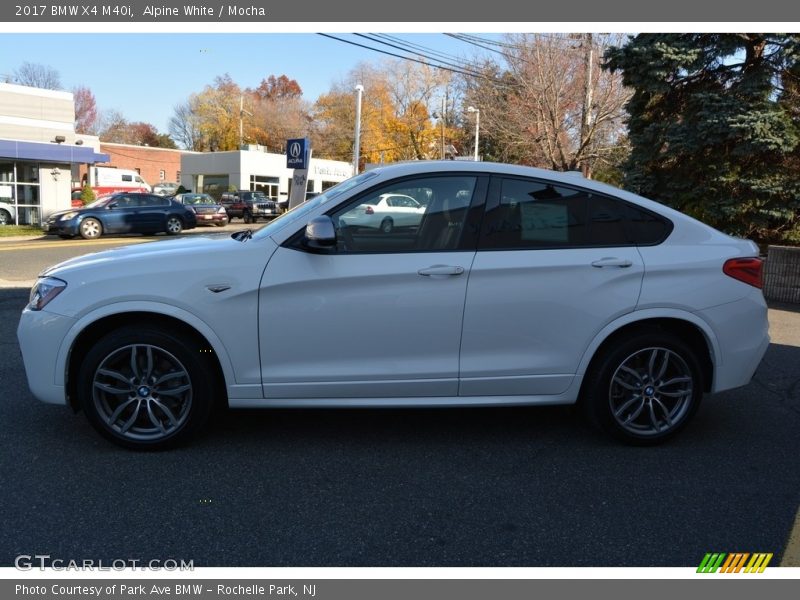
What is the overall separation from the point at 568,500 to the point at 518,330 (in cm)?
103

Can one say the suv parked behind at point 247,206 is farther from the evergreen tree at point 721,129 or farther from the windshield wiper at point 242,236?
the windshield wiper at point 242,236

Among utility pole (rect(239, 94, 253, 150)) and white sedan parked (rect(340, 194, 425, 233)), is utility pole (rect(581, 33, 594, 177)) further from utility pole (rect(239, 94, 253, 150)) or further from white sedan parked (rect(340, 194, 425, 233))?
utility pole (rect(239, 94, 253, 150))

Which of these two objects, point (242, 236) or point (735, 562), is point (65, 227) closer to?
point (242, 236)

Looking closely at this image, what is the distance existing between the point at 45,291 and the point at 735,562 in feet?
13.0

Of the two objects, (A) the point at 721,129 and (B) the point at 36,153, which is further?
(B) the point at 36,153

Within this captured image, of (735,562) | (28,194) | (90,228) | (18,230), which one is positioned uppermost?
(28,194)

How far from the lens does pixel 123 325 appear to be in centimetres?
389

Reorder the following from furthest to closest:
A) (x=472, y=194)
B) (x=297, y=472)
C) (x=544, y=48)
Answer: (x=544, y=48) → (x=472, y=194) → (x=297, y=472)

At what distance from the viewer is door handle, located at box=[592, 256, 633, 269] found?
4020mm

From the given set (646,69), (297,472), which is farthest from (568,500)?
(646,69)

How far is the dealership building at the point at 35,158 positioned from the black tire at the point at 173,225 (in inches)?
195

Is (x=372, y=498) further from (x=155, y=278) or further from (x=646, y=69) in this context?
(x=646, y=69)

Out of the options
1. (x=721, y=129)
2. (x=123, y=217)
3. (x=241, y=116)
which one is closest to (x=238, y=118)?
(x=241, y=116)

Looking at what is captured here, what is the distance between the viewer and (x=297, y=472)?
3736 mm
